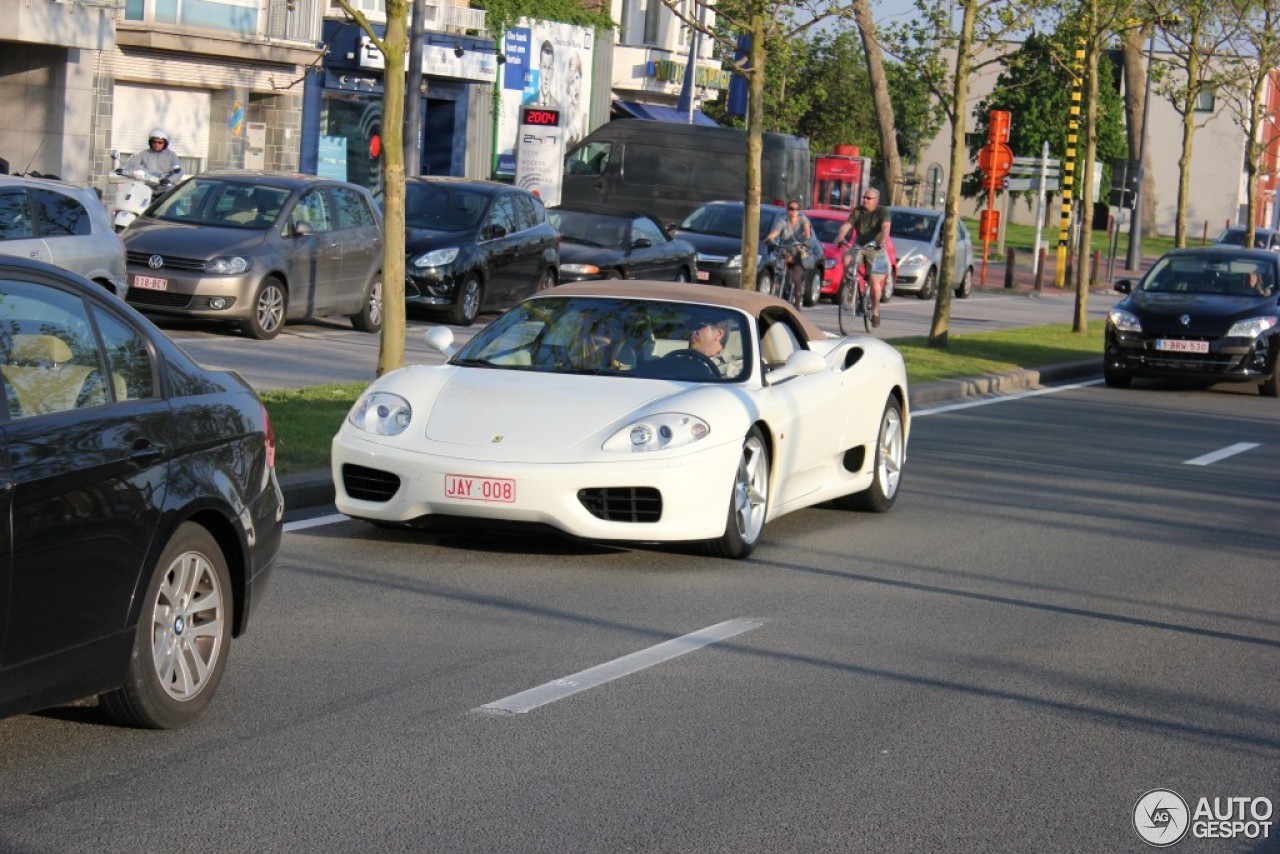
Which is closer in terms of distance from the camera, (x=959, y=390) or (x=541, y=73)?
(x=959, y=390)

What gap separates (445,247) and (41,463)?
17.8 meters

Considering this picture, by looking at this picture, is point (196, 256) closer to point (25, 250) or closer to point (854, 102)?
point (25, 250)

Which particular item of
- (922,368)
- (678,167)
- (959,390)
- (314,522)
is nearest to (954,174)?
(922,368)

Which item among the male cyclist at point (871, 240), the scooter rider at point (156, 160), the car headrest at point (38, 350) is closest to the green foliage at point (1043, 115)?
the male cyclist at point (871, 240)

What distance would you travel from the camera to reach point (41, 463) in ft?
17.3

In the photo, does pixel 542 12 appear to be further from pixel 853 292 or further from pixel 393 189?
pixel 393 189

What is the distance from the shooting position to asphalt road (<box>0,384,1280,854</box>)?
17.7 ft

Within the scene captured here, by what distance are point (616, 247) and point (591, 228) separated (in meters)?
0.64

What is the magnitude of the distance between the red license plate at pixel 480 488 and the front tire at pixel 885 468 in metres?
3.22

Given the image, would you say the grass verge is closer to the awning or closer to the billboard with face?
the billboard with face

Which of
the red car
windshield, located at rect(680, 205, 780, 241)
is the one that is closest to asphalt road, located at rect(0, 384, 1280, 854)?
windshield, located at rect(680, 205, 780, 241)

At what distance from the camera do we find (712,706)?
6793mm

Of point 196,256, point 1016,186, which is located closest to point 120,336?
point 196,256

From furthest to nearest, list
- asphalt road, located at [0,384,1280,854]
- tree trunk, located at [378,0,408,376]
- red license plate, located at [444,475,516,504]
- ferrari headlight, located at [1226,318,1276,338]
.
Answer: ferrari headlight, located at [1226,318,1276,338] < tree trunk, located at [378,0,408,376] < red license plate, located at [444,475,516,504] < asphalt road, located at [0,384,1280,854]
